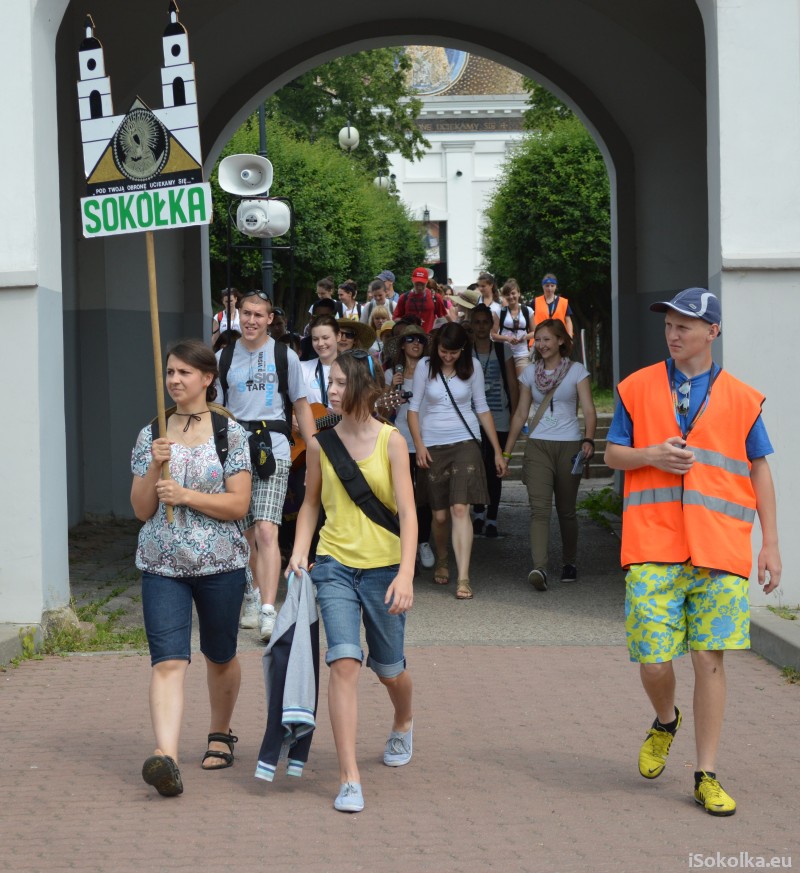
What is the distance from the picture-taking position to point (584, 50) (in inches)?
528

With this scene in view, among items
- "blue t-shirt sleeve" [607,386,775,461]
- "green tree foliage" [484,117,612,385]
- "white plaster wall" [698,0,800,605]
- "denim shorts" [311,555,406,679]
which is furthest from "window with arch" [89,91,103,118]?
"green tree foliage" [484,117,612,385]

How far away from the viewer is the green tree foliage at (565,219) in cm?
2983

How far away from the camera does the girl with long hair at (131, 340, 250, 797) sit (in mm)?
5305

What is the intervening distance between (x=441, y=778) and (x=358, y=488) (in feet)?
3.91

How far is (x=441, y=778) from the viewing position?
5.51 metres

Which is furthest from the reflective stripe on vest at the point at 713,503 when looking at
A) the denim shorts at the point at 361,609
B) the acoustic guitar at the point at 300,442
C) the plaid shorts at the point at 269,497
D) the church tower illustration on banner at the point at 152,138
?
the acoustic guitar at the point at 300,442

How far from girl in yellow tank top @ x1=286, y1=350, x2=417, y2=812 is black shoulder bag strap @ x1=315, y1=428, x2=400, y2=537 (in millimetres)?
23

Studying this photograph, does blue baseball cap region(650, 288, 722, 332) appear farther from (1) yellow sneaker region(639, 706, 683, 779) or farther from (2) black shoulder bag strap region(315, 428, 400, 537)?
(1) yellow sneaker region(639, 706, 683, 779)

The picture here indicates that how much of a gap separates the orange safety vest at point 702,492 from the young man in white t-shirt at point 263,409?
126 inches

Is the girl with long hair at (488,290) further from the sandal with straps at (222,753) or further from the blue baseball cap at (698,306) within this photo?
the blue baseball cap at (698,306)

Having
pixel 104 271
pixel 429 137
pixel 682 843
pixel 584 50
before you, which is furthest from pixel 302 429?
pixel 429 137

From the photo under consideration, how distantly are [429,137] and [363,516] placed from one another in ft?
233

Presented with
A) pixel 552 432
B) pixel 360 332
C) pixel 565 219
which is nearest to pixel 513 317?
pixel 360 332

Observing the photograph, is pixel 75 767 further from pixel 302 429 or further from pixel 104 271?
pixel 104 271
